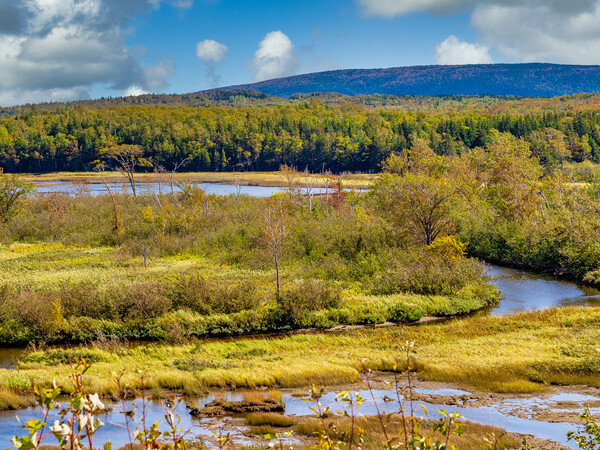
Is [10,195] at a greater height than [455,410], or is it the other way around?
[10,195]

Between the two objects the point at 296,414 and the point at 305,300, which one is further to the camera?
the point at 305,300

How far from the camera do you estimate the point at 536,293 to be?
1278 inches

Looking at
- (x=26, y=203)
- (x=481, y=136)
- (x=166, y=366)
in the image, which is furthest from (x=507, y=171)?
(x=481, y=136)

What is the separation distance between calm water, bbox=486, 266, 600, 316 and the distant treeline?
8194 centimetres

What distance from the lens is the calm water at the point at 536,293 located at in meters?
29.3

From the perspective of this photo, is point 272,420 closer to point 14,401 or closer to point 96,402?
point 14,401

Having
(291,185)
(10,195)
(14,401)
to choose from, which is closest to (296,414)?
(14,401)

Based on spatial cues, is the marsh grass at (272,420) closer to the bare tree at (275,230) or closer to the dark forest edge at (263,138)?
the bare tree at (275,230)

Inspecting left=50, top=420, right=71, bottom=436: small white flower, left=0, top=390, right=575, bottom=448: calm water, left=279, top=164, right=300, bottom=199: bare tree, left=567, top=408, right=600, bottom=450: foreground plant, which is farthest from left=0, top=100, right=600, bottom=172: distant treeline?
left=50, top=420, right=71, bottom=436: small white flower

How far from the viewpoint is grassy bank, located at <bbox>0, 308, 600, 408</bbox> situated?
17.6 meters

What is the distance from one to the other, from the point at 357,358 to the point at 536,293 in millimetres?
17509

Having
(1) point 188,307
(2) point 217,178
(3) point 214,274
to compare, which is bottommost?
(1) point 188,307

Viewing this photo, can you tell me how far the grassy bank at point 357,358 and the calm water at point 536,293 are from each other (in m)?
3.19

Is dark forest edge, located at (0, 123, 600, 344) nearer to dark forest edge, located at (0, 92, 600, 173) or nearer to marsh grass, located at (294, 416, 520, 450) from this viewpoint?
marsh grass, located at (294, 416, 520, 450)
